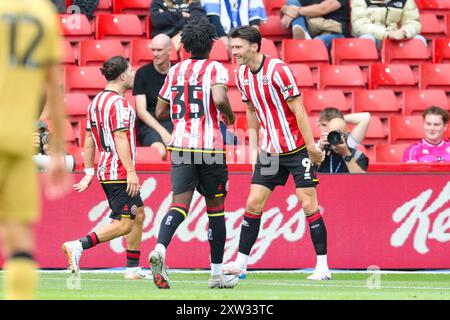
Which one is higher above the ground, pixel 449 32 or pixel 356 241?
pixel 449 32

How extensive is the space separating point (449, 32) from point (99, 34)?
4.80 metres

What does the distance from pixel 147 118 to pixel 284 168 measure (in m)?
2.79

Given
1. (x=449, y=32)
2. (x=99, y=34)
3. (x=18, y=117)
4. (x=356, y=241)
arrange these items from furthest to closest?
(x=449, y=32), (x=99, y=34), (x=356, y=241), (x=18, y=117)

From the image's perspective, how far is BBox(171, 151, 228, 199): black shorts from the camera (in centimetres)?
914

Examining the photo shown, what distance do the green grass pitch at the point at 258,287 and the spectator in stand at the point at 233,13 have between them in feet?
13.5

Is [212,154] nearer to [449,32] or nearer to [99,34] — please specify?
[99,34]

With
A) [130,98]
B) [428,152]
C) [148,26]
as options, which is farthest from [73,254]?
[148,26]

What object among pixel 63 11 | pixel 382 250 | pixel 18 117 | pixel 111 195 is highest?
pixel 63 11

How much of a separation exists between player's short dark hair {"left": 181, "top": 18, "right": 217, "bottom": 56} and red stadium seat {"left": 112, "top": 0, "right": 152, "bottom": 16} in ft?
19.8

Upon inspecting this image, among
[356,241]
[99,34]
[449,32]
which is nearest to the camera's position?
[356,241]

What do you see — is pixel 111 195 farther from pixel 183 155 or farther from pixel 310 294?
pixel 310 294
